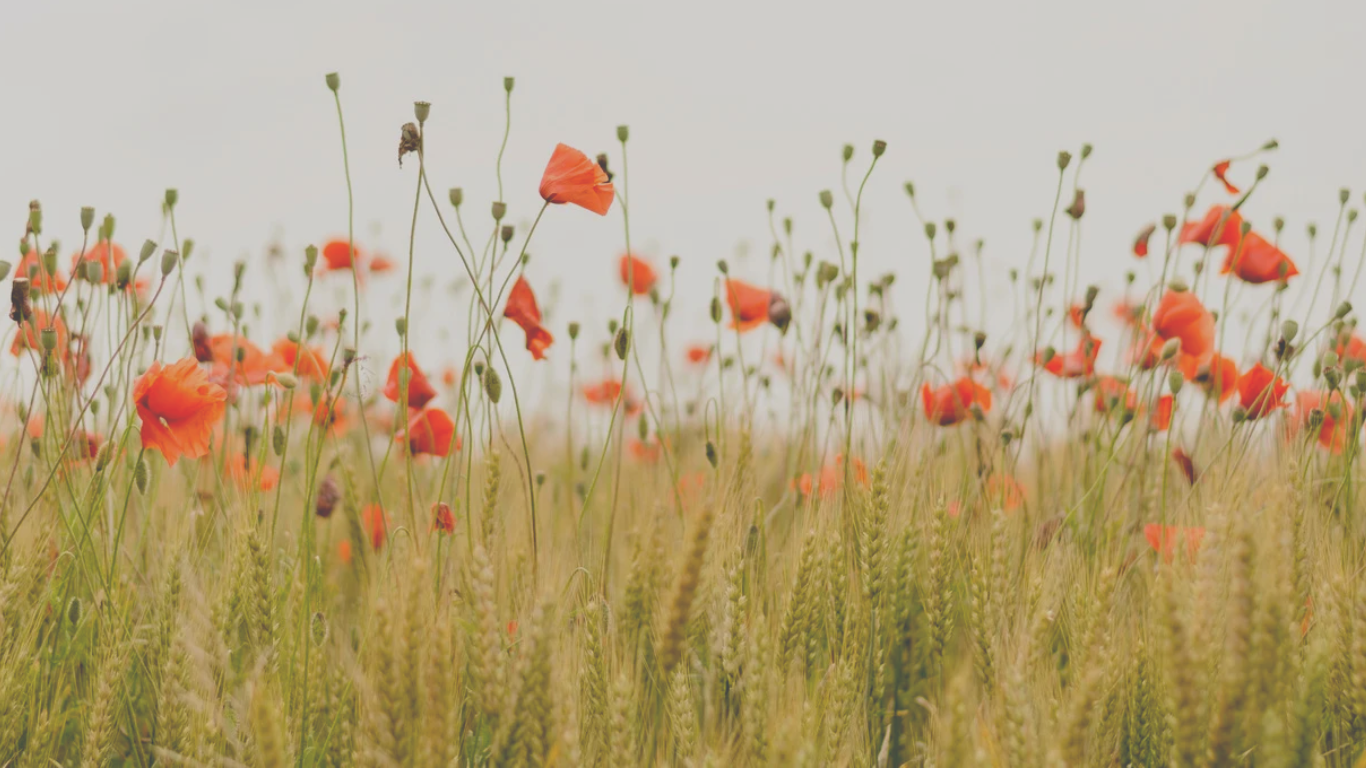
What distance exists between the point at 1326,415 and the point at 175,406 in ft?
7.34

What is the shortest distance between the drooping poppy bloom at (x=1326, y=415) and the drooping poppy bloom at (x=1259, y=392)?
0.04m

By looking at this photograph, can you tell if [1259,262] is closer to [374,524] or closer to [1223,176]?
[1223,176]

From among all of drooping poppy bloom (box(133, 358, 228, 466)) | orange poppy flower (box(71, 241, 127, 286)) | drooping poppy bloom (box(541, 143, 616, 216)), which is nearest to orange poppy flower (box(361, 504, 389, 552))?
drooping poppy bloom (box(133, 358, 228, 466))

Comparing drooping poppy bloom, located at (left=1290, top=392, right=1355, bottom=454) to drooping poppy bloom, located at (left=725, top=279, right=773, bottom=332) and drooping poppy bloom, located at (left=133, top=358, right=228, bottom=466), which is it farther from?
drooping poppy bloom, located at (left=133, top=358, right=228, bottom=466)

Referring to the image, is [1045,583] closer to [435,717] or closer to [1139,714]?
[1139,714]

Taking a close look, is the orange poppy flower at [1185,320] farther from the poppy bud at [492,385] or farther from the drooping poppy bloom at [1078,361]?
the poppy bud at [492,385]

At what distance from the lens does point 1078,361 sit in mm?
2609

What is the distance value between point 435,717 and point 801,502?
5.38ft

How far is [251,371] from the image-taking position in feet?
7.24

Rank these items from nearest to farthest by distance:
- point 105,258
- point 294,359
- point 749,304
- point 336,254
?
point 105,258 < point 294,359 < point 749,304 < point 336,254

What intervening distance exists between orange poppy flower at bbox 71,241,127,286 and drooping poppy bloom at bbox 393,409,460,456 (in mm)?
618

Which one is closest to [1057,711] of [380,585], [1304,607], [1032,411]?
[1304,607]

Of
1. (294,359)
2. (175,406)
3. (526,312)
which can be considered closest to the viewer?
(175,406)

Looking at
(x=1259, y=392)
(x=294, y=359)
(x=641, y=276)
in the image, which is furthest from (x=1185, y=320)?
(x=294, y=359)
